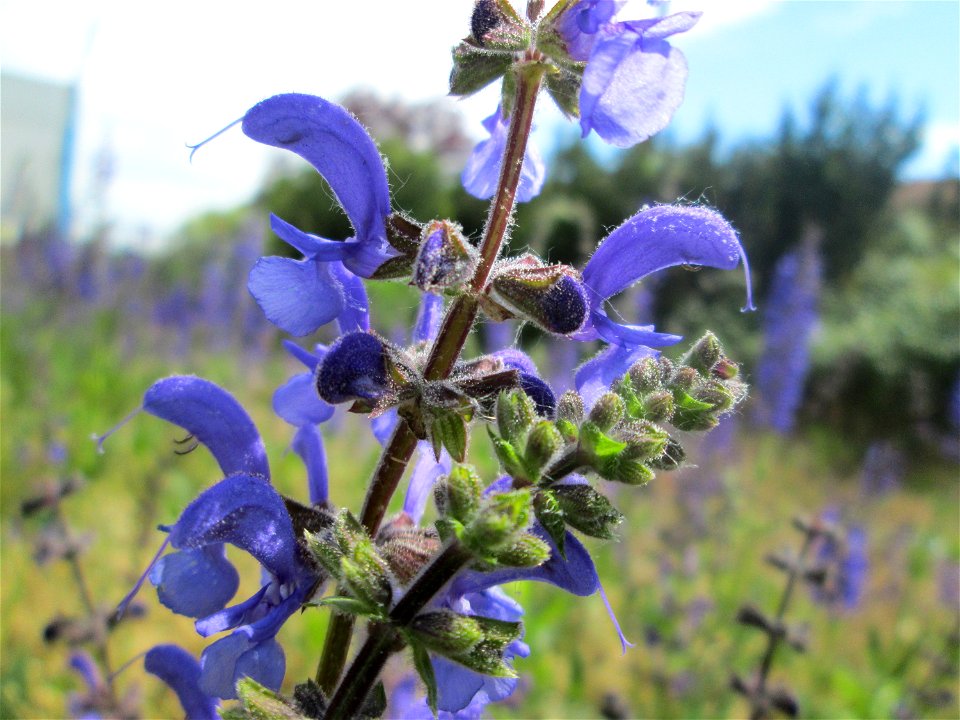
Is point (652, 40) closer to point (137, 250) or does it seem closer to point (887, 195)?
point (137, 250)

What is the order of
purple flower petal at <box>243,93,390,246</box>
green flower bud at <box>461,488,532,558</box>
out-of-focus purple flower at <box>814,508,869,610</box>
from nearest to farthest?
green flower bud at <box>461,488,532,558</box> → purple flower petal at <box>243,93,390,246</box> → out-of-focus purple flower at <box>814,508,869,610</box>

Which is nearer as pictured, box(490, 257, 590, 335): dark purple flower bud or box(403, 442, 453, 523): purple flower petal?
box(490, 257, 590, 335): dark purple flower bud

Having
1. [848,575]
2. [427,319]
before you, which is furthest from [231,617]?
[848,575]

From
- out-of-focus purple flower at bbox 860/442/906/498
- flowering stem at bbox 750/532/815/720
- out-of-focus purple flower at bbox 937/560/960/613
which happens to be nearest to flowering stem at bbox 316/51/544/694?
flowering stem at bbox 750/532/815/720

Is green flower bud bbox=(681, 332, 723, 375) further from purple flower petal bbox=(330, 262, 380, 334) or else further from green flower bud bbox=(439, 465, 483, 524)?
purple flower petal bbox=(330, 262, 380, 334)

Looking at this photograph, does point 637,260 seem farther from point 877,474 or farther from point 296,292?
point 877,474

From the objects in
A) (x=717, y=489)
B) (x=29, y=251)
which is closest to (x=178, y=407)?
(x=717, y=489)

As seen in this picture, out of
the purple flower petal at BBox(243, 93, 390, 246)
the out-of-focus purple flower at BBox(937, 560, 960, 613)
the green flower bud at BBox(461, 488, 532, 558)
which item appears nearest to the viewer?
the green flower bud at BBox(461, 488, 532, 558)
